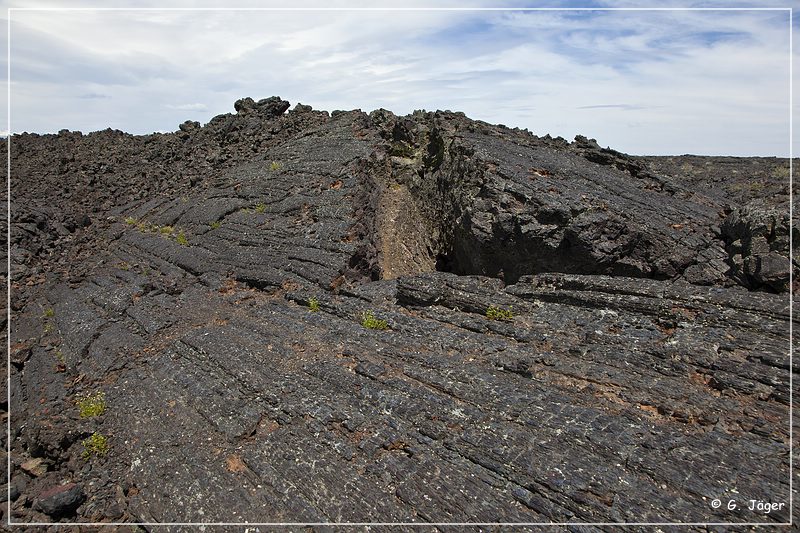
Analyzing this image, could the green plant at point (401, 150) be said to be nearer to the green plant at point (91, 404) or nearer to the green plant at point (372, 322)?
the green plant at point (372, 322)

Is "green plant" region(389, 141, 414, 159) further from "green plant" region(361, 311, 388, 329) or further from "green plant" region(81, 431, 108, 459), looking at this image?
"green plant" region(81, 431, 108, 459)

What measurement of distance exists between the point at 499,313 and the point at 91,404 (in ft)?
22.9

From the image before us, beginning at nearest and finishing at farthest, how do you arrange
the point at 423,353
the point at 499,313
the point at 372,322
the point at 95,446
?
1. the point at 95,446
2. the point at 423,353
3. the point at 499,313
4. the point at 372,322

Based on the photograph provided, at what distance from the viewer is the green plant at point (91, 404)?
8438mm

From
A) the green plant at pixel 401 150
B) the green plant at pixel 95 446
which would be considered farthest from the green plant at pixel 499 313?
the green plant at pixel 401 150

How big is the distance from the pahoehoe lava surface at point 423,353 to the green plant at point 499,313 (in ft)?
0.18

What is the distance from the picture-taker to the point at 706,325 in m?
7.30

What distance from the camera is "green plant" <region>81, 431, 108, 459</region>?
758 centimetres

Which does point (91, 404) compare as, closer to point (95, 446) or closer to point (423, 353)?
point (95, 446)

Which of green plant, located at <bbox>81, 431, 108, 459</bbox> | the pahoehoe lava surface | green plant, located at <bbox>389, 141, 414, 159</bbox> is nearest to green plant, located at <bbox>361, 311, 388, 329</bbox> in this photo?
the pahoehoe lava surface

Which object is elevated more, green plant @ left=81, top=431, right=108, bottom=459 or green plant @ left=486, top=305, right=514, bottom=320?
green plant @ left=486, top=305, right=514, bottom=320

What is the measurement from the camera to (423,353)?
8.27 meters

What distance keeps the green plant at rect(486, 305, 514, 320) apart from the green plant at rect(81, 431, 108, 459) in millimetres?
6254

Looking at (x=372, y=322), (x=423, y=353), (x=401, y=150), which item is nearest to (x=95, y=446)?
(x=372, y=322)
